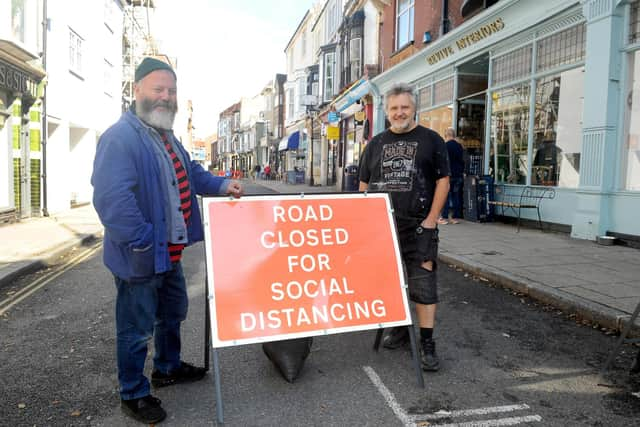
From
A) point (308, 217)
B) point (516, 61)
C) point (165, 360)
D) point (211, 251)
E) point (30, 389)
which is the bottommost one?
point (30, 389)

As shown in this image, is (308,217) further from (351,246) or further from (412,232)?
(412,232)

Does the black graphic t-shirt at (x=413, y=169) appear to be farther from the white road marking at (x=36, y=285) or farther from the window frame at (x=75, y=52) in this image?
the window frame at (x=75, y=52)

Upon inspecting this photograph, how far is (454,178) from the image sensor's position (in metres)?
11.0

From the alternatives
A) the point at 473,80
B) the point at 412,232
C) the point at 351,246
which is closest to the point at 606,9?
the point at 473,80

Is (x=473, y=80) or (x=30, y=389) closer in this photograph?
(x=30, y=389)

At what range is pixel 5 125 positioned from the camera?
1059 centimetres

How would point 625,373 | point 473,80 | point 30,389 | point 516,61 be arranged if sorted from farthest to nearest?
point 473,80 < point 516,61 < point 625,373 < point 30,389

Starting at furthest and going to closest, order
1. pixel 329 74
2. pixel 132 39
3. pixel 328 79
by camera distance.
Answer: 1. pixel 328 79
2. pixel 329 74
3. pixel 132 39

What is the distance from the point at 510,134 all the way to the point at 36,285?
9.46 m

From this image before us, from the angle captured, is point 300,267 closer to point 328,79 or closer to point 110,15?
point 110,15

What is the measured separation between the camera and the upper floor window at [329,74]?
90.7 ft

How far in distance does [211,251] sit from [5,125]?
1013 centimetres

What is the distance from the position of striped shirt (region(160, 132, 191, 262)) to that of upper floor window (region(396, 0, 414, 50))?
48.4 ft

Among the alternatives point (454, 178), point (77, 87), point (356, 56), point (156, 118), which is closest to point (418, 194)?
point (156, 118)
